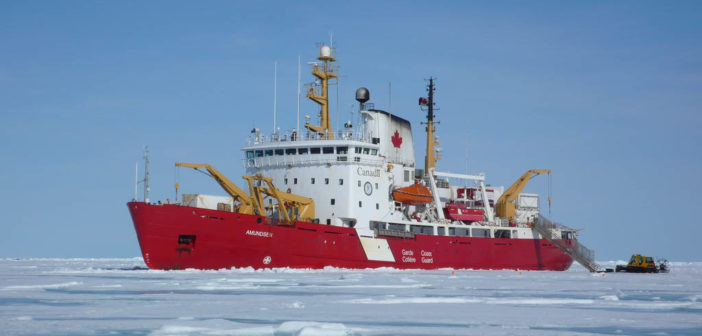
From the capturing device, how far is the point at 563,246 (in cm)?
4881

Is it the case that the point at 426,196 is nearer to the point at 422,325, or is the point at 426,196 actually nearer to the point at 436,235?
the point at 436,235

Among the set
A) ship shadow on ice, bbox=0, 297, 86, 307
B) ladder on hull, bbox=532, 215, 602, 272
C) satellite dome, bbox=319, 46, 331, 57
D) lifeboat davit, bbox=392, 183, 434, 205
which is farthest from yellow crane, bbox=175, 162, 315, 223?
ladder on hull, bbox=532, 215, 602, 272

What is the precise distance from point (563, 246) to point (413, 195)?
13402 mm

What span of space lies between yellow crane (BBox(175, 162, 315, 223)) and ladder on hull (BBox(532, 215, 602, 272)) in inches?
722

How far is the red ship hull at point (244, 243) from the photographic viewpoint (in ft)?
102

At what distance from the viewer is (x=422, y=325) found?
51.3 ft

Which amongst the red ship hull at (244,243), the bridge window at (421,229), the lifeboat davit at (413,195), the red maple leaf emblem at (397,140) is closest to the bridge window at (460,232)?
the bridge window at (421,229)

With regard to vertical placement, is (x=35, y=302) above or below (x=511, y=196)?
below

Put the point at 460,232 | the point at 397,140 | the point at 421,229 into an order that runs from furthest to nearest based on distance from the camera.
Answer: the point at 397,140
the point at 460,232
the point at 421,229

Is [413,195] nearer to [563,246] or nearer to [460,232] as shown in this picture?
[460,232]

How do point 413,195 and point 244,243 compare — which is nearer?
point 244,243

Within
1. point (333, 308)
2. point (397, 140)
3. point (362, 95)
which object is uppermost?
point (362, 95)

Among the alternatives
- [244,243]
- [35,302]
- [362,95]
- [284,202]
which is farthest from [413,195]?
[35,302]

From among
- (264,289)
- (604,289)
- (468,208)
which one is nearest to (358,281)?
(264,289)
